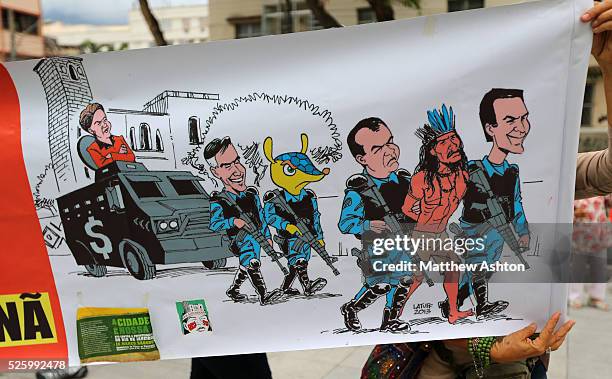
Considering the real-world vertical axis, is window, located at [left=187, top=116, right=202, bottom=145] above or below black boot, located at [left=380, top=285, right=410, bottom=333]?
above

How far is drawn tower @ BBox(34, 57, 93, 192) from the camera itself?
209cm

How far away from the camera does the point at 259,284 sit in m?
2.00

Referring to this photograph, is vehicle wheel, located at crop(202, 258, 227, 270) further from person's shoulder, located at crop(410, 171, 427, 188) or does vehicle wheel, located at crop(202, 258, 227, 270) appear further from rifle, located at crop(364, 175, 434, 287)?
person's shoulder, located at crop(410, 171, 427, 188)

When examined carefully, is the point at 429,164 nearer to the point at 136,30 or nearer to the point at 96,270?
the point at 96,270

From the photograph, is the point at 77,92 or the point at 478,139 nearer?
the point at 478,139

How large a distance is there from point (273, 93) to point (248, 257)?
584mm

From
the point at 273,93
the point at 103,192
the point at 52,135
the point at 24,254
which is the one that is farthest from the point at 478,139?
the point at 24,254

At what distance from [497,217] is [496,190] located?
0.09 m

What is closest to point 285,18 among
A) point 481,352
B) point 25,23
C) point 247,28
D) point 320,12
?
point 247,28

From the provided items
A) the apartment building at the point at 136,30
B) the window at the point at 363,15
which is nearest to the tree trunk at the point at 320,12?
the window at the point at 363,15

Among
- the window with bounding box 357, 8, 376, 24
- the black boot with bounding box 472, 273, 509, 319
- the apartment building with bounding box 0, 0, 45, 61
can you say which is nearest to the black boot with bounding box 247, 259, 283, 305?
the black boot with bounding box 472, 273, 509, 319

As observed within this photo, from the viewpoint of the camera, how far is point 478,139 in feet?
6.04

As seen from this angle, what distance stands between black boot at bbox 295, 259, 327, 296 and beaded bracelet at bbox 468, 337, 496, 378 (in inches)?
21.0

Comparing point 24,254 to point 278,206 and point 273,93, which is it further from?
point 273,93
